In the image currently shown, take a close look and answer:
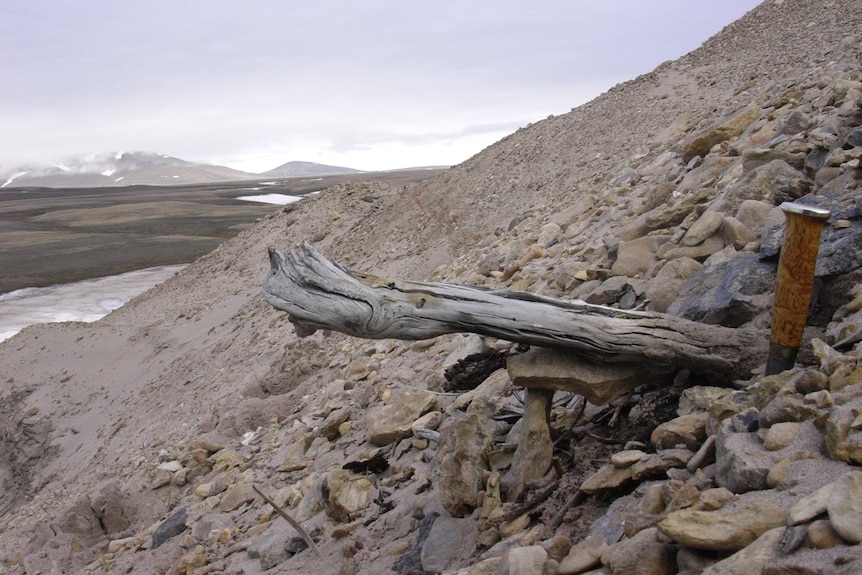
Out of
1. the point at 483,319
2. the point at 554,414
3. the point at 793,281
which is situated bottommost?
the point at 554,414

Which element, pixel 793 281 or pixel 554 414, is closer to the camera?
pixel 793 281

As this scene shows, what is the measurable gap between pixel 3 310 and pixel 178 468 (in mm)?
23182

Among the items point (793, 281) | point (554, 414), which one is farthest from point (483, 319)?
point (793, 281)

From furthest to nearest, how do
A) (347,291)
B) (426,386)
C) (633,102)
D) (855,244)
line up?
(633,102) < (426,386) < (855,244) < (347,291)

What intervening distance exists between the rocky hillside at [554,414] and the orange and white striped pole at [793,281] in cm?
16

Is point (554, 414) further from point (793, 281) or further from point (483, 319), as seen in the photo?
point (793, 281)

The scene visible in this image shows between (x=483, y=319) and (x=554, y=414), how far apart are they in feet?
3.26

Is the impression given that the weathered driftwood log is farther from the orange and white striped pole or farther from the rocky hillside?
the orange and white striped pole

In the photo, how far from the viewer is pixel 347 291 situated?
3787 millimetres

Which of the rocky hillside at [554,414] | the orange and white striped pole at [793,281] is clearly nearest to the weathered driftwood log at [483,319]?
the rocky hillside at [554,414]

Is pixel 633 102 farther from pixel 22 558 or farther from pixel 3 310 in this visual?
pixel 3 310

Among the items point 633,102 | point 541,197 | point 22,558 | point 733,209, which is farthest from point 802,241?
point 633,102

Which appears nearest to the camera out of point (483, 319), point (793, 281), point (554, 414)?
point (793, 281)

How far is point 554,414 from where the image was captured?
449 cm
